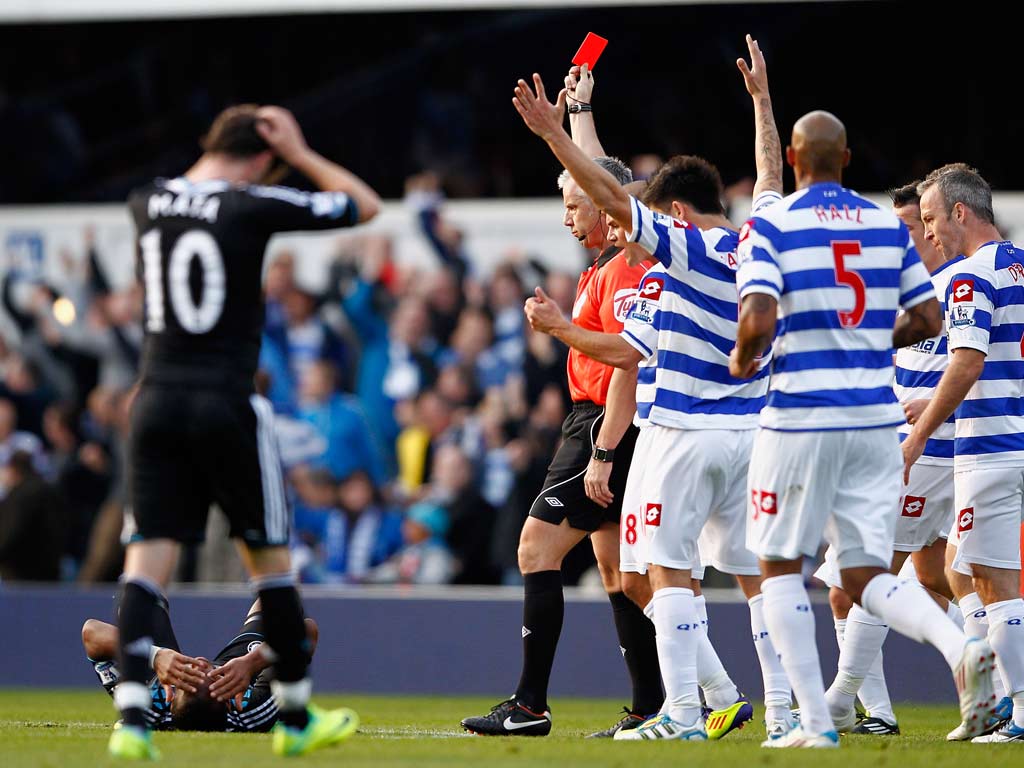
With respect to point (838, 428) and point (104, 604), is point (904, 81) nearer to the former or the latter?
point (104, 604)

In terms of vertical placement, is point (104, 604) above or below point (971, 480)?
below

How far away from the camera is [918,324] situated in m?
6.11

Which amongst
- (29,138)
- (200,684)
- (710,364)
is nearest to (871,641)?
(710,364)

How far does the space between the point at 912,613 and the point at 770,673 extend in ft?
3.67

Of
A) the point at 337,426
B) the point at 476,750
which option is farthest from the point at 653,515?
the point at 337,426

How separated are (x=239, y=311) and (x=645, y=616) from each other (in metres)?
2.97

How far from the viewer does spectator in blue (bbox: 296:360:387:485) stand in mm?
15094

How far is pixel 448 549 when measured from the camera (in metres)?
13.8

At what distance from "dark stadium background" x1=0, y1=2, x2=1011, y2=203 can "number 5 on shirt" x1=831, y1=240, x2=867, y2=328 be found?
1109 cm

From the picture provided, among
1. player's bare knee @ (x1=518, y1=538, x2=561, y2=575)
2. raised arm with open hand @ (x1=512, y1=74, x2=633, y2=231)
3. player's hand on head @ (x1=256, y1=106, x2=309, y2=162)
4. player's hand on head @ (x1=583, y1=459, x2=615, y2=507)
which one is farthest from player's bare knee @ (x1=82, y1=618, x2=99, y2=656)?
raised arm with open hand @ (x1=512, y1=74, x2=633, y2=231)

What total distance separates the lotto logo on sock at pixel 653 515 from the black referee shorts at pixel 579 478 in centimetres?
73

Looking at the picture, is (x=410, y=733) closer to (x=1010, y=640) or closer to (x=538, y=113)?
(x=1010, y=640)

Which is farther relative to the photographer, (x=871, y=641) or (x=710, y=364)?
(x=871, y=641)

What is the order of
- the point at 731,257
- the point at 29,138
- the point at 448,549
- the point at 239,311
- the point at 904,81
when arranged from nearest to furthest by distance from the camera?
the point at 239,311, the point at 731,257, the point at 448,549, the point at 904,81, the point at 29,138
